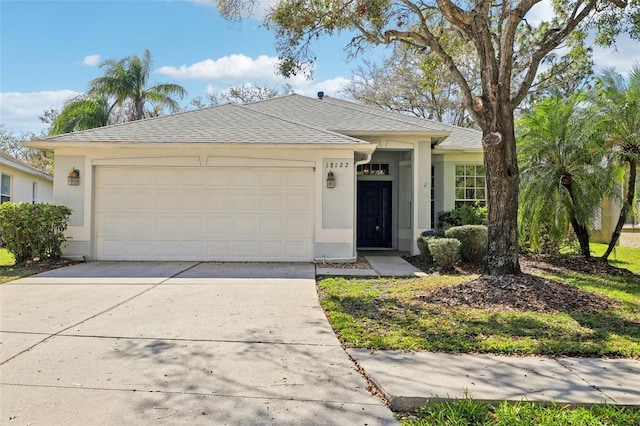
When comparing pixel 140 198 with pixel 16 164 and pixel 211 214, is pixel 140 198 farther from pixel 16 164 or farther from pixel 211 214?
pixel 16 164

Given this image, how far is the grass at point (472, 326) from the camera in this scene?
14.6 ft

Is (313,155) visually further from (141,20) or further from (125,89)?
(125,89)

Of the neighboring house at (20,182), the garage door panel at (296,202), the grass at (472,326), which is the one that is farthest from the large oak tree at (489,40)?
the neighboring house at (20,182)

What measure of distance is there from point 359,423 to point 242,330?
7.88 ft

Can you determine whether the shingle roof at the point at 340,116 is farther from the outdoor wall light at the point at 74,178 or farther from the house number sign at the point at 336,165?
the outdoor wall light at the point at 74,178

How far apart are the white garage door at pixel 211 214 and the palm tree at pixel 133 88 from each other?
1023 cm

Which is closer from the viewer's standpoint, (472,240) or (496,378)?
(496,378)

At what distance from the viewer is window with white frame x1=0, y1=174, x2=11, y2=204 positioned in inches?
672

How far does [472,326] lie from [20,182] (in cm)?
1989

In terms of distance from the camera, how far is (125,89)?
19.0 metres

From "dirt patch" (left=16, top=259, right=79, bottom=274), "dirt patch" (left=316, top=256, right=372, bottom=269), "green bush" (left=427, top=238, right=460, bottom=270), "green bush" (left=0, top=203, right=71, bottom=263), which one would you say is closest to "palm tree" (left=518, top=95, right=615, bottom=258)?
"green bush" (left=427, top=238, right=460, bottom=270)

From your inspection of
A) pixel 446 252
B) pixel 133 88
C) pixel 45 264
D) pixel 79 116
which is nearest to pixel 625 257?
pixel 446 252

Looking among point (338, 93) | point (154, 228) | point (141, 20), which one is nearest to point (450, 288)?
point (154, 228)

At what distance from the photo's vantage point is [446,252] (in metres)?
8.99
